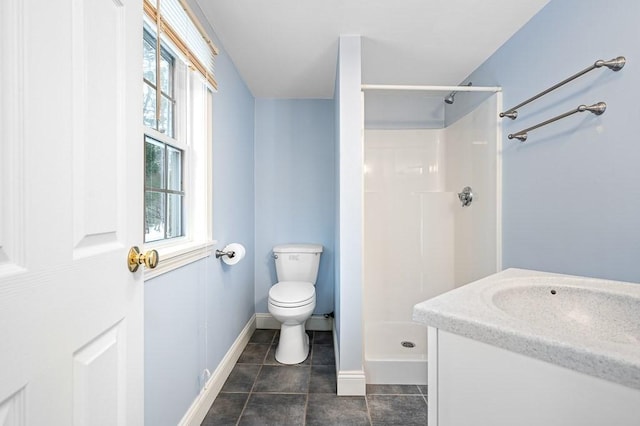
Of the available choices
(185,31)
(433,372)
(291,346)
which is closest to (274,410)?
(291,346)

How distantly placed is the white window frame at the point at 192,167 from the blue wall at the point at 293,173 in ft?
3.61

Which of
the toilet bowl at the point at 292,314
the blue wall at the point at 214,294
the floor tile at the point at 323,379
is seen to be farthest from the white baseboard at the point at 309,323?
the floor tile at the point at 323,379

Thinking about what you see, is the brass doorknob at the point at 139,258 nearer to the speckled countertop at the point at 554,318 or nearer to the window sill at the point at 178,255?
the window sill at the point at 178,255

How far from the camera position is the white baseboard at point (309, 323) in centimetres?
266

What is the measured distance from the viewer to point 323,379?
73.4 inches

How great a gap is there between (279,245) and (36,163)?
2245 millimetres

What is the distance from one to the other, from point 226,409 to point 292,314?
635 mm

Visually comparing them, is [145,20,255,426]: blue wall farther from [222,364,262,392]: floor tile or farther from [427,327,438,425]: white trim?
[427,327,438,425]: white trim

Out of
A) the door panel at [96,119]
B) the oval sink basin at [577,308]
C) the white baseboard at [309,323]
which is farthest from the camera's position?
the white baseboard at [309,323]

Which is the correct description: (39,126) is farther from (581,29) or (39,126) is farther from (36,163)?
(581,29)

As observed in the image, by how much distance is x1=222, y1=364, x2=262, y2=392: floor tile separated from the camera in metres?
1.76

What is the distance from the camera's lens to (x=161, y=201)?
1.31m

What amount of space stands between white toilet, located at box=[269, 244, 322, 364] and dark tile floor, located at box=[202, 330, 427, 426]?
0.12m

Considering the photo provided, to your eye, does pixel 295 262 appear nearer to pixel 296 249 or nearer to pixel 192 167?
pixel 296 249
